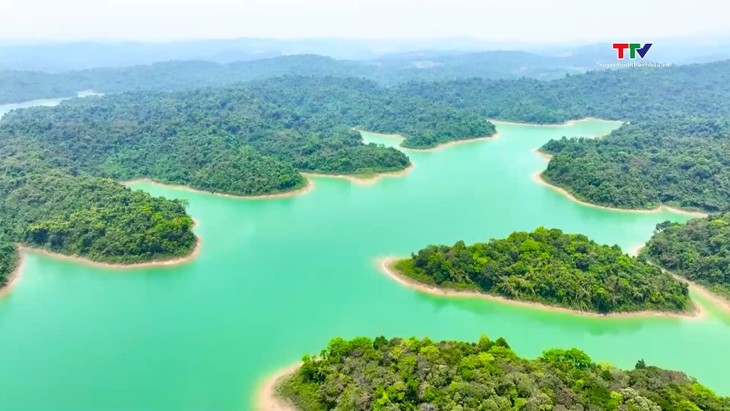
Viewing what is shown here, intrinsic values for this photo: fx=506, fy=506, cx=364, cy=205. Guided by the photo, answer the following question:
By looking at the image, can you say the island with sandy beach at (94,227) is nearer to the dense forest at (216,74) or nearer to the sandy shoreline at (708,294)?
the sandy shoreline at (708,294)

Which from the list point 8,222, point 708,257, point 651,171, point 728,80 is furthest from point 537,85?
point 8,222

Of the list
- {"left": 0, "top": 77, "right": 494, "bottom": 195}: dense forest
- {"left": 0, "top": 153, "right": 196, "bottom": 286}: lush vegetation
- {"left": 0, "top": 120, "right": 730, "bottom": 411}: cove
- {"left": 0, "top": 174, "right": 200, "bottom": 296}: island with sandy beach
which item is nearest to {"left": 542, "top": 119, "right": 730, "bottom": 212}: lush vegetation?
{"left": 0, "top": 120, "right": 730, "bottom": 411}: cove

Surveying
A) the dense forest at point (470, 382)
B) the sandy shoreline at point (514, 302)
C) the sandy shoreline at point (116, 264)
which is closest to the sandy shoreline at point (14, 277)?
the sandy shoreline at point (116, 264)

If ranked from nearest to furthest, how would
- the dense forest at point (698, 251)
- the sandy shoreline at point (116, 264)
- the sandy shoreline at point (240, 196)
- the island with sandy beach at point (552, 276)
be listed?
the island with sandy beach at point (552, 276), the dense forest at point (698, 251), the sandy shoreline at point (116, 264), the sandy shoreline at point (240, 196)

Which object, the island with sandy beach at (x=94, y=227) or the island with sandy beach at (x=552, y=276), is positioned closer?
the island with sandy beach at (x=552, y=276)

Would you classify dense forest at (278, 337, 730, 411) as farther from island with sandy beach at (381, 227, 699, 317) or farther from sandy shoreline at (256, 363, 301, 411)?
island with sandy beach at (381, 227, 699, 317)

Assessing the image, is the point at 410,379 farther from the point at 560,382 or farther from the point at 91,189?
the point at 91,189
